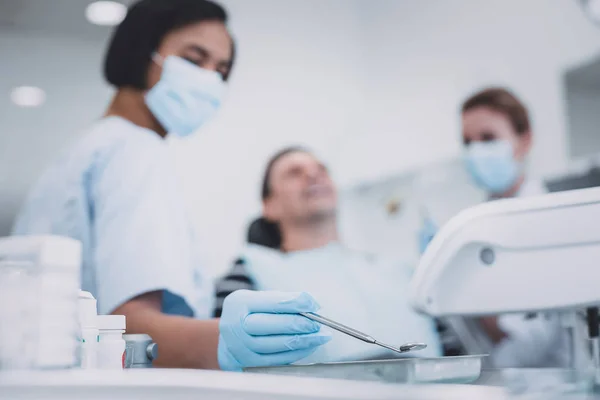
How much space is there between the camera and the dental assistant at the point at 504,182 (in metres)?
2.22

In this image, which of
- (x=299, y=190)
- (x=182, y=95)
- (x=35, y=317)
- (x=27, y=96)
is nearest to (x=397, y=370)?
(x=35, y=317)

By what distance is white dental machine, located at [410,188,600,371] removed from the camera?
112 centimetres

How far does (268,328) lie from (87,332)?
0.27m

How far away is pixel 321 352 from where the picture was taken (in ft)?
5.47

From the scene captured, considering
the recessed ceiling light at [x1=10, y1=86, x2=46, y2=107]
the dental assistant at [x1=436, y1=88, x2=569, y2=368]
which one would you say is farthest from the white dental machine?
the recessed ceiling light at [x1=10, y1=86, x2=46, y2=107]

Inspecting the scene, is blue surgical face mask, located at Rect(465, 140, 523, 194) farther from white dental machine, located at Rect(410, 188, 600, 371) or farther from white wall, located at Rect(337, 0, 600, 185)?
white dental machine, located at Rect(410, 188, 600, 371)

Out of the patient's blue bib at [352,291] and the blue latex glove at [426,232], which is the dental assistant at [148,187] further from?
the blue latex glove at [426,232]

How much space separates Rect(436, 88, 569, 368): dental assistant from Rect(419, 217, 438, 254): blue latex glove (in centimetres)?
23

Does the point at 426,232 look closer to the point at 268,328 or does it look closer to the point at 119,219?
the point at 119,219

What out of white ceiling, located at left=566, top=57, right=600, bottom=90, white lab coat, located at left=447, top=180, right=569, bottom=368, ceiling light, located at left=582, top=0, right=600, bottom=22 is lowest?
white lab coat, located at left=447, top=180, right=569, bottom=368

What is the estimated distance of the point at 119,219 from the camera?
1711 millimetres

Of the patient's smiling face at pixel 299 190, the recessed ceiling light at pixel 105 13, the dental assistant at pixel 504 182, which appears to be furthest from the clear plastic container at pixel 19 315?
the dental assistant at pixel 504 182

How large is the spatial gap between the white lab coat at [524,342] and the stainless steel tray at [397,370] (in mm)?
1303

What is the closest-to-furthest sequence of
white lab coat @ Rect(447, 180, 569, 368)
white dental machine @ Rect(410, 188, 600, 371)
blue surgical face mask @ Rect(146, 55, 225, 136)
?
white dental machine @ Rect(410, 188, 600, 371)
blue surgical face mask @ Rect(146, 55, 225, 136)
white lab coat @ Rect(447, 180, 569, 368)
